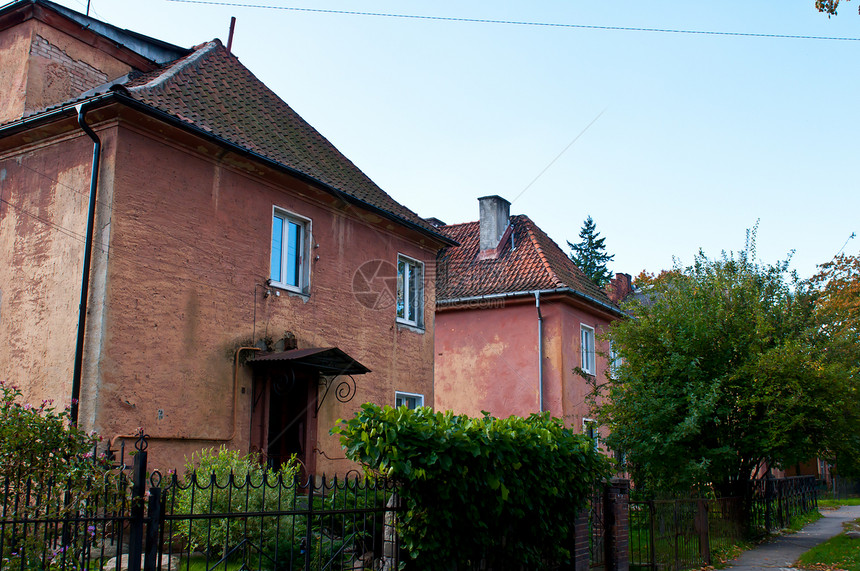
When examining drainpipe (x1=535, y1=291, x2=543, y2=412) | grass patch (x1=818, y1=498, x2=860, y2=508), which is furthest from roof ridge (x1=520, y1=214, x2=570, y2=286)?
grass patch (x1=818, y1=498, x2=860, y2=508)

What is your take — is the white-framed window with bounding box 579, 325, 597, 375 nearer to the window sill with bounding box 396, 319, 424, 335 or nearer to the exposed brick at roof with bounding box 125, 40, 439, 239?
the window sill with bounding box 396, 319, 424, 335

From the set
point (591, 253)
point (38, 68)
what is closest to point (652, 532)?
point (38, 68)

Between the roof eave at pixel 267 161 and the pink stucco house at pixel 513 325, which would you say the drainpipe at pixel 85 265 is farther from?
the pink stucco house at pixel 513 325

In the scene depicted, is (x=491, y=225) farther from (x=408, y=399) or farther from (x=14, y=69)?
(x=14, y=69)

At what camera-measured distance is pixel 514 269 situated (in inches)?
872

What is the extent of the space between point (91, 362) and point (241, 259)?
A: 3069 millimetres

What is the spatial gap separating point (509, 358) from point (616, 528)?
38.4 ft

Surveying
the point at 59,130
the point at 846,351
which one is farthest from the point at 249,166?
the point at 846,351

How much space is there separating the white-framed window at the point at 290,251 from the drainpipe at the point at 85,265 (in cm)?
321

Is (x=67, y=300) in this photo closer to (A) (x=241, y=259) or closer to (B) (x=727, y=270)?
(A) (x=241, y=259)

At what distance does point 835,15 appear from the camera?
28.5 feet

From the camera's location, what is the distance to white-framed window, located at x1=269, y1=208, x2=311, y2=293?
42.3 feet

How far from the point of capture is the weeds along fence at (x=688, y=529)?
10680 millimetres

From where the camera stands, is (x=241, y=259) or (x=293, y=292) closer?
(x=241, y=259)
